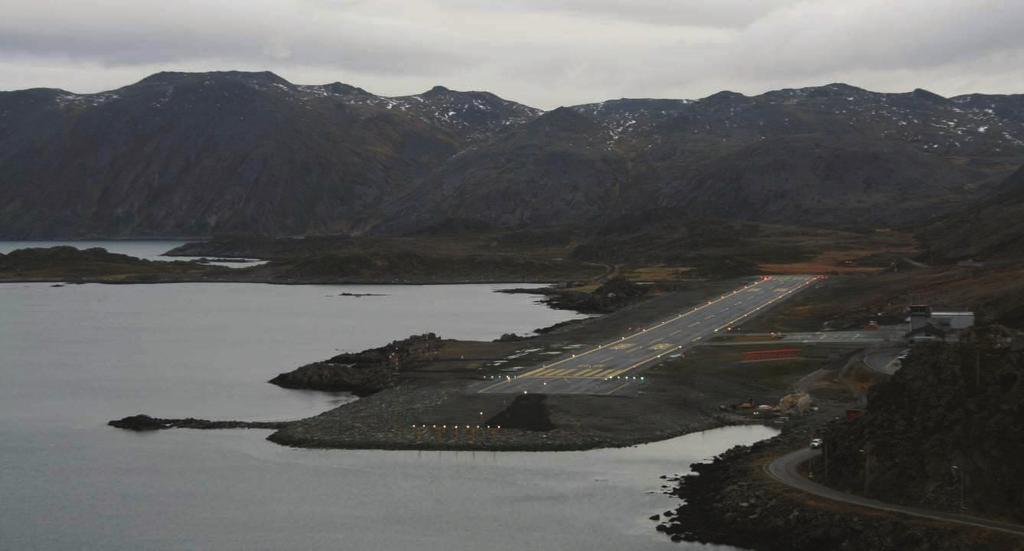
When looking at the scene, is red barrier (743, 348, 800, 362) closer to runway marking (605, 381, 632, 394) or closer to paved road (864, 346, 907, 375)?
paved road (864, 346, 907, 375)

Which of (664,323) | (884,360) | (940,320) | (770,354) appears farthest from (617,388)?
(664,323)

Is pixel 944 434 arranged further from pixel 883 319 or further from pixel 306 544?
pixel 883 319

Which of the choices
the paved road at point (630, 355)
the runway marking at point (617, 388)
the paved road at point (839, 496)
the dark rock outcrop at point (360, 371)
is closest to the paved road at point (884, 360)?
the paved road at point (630, 355)

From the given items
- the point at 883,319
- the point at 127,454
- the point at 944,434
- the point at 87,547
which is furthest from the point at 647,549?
the point at 883,319

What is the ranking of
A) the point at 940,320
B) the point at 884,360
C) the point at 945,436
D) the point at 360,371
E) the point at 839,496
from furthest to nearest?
1. the point at 360,371
2. the point at 940,320
3. the point at 884,360
4. the point at 839,496
5. the point at 945,436

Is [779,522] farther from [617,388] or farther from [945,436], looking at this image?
[617,388]
